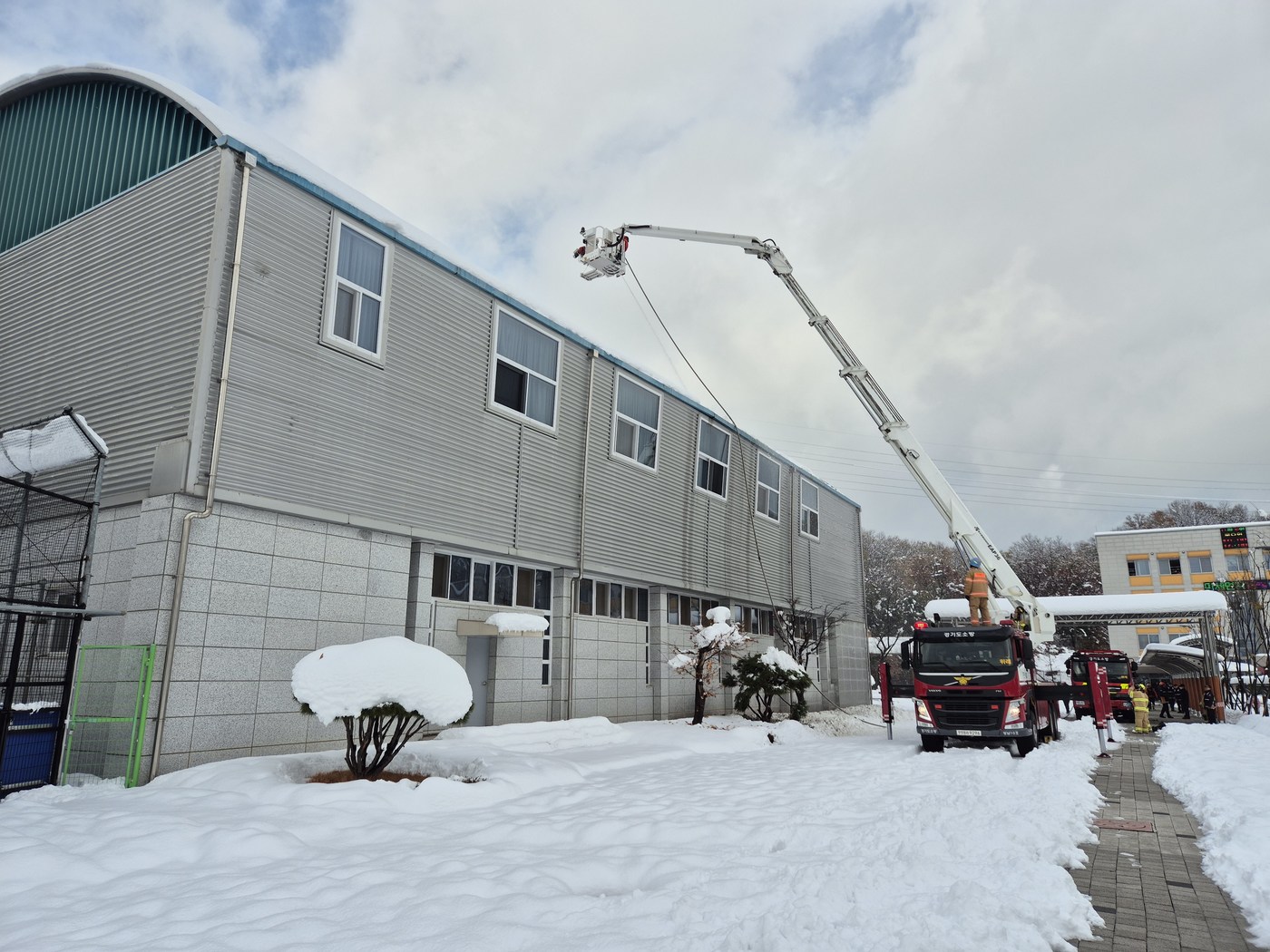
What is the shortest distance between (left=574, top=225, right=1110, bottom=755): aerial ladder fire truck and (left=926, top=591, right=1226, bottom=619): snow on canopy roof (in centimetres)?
619

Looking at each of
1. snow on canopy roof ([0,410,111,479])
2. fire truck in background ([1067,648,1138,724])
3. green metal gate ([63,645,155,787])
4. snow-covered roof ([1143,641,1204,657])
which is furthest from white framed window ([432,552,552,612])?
snow-covered roof ([1143,641,1204,657])

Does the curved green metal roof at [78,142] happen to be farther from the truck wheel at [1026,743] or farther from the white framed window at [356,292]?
the truck wheel at [1026,743]

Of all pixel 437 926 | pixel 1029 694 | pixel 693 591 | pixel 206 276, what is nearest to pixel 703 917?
pixel 437 926

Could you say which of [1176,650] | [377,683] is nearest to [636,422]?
[377,683]

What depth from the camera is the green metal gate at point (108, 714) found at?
29.6 ft

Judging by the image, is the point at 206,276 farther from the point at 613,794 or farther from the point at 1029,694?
the point at 1029,694

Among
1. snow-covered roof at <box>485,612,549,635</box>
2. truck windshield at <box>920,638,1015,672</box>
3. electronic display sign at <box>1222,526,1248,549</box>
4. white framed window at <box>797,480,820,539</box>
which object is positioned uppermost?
electronic display sign at <box>1222,526,1248,549</box>

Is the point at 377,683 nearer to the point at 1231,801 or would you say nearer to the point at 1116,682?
the point at 1231,801

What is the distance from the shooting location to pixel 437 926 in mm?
4773

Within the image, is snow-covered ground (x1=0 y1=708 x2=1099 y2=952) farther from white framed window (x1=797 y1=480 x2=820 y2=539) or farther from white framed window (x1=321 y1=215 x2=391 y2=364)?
white framed window (x1=797 y1=480 x2=820 y2=539)

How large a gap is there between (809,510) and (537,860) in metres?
22.9

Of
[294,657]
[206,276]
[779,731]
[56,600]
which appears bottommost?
[779,731]

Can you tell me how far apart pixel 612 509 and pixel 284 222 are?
28.8 ft

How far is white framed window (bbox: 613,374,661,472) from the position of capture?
716 inches
